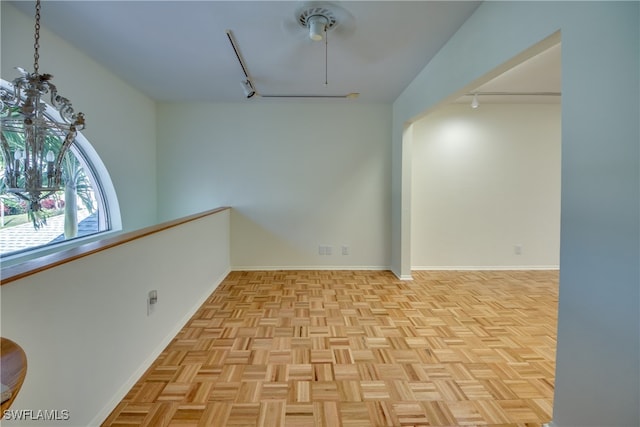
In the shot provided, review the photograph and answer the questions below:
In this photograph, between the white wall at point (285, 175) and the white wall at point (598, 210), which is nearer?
the white wall at point (598, 210)

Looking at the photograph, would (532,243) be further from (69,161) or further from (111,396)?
(69,161)

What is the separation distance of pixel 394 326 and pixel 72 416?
Result: 2.41 meters

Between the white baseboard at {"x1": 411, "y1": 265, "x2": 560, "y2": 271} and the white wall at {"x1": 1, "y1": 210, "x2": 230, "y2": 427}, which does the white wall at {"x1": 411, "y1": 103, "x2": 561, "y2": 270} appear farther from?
the white wall at {"x1": 1, "y1": 210, "x2": 230, "y2": 427}

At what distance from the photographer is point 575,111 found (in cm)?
133

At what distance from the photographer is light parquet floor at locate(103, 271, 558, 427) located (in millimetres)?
1705

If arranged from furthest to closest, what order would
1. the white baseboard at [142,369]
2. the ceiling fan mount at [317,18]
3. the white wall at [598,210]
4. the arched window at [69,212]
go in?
the arched window at [69,212] → the ceiling fan mount at [317,18] → the white baseboard at [142,369] → the white wall at [598,210]

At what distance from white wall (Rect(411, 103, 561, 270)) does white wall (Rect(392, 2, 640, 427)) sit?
3047 millimetres

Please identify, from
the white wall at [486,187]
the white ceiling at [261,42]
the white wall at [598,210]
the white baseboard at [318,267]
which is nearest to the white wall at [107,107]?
the white ceiling at [261,42]

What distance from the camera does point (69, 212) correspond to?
324cm

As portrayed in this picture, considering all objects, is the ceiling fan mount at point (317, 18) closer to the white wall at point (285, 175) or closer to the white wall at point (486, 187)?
the white wall at point (285, 175)

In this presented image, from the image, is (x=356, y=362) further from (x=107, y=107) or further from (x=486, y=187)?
(x=107, y=107)

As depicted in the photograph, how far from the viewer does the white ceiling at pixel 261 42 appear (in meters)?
2.18

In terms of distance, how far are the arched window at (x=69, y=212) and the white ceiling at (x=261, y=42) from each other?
882 millimetres

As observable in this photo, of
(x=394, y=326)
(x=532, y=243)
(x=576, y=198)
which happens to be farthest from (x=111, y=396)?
(x=532, y=243)
